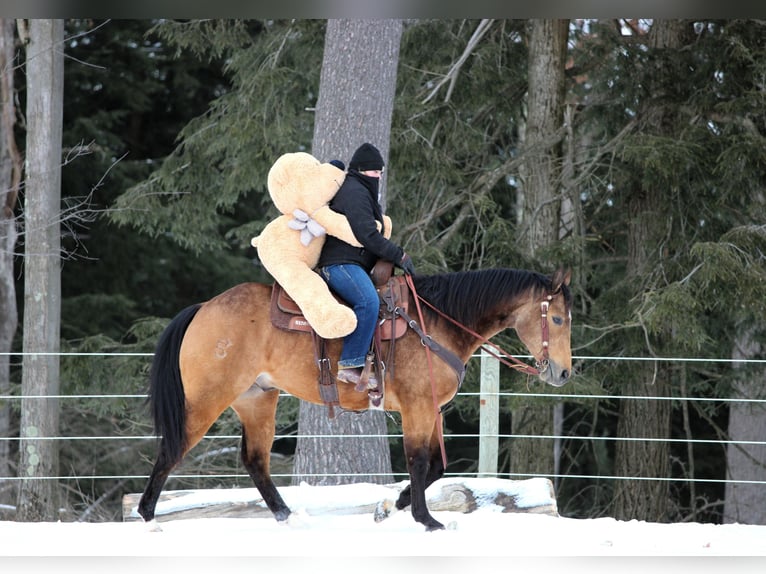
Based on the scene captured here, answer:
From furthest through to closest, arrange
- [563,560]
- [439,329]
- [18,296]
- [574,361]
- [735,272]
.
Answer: [18,296] < [574,361] < [735,272] < [439,329] < [563,560]

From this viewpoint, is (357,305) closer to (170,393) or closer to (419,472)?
(419,472)

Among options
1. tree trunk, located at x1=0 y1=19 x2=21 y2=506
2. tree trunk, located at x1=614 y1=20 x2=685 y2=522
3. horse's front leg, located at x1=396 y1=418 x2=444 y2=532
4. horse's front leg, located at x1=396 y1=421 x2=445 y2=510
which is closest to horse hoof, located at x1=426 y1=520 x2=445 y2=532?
horse's front leg, located at x1=396 y1=418 x2=444 y2=532

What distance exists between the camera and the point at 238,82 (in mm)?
10797

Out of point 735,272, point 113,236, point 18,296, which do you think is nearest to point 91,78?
point 113,236

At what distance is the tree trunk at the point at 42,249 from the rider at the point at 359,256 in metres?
5.50

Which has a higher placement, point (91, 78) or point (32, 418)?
point (91, 78)

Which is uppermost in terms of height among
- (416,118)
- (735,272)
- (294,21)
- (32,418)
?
(294,21)

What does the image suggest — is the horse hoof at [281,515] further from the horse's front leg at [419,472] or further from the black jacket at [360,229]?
the black jacket at [360,229]

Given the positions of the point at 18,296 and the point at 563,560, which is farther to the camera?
the point at 18,296

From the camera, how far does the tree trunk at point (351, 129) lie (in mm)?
7008

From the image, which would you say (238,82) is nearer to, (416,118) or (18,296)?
(416,118)

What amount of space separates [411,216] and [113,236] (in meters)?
5.74

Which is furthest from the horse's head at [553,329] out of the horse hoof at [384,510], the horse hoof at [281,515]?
the horse hoof at [281,515]

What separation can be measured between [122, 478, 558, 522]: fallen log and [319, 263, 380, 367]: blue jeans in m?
1.12
